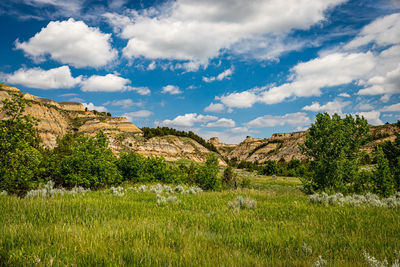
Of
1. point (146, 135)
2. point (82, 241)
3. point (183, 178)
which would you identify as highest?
point (146, 135)

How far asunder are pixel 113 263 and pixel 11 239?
5.88 ft

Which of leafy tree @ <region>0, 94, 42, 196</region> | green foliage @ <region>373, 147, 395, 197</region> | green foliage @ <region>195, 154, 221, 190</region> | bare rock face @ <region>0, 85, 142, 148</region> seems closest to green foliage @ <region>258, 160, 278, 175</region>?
green foliage @ <region>373, 147, 395, 197</region>

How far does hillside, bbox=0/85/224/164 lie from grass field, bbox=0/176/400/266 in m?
78.8

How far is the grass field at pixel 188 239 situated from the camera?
9.34 ft

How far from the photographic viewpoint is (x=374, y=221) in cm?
527

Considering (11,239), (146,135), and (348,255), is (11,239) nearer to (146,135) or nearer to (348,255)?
(348,255)

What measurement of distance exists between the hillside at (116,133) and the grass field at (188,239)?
78.8 m

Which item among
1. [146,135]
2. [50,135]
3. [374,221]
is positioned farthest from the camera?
[146,135]

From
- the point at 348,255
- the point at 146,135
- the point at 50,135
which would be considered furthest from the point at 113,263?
the point at 50,135

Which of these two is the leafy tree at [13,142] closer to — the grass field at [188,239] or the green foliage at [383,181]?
the grass field at [188,239]

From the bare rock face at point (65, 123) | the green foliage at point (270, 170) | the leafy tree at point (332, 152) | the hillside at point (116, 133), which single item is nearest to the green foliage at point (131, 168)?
the leafy tree at point (332, 152)

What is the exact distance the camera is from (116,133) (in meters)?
94.2

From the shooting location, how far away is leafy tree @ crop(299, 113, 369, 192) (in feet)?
48.2

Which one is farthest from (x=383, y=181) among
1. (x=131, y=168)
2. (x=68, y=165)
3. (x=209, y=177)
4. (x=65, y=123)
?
(x=65, y=123)
